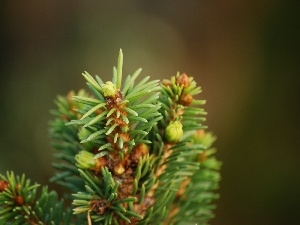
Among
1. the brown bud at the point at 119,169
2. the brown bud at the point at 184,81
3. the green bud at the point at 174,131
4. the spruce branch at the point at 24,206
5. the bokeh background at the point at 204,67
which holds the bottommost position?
the spruce branch at the point at 24,206

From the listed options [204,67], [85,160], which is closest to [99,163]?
[85,160]

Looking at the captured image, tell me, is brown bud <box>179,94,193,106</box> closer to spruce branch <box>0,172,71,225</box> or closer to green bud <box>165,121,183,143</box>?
green bud <box>165,121,183,143</box>

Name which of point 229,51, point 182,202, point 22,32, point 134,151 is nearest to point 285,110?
point 229,51

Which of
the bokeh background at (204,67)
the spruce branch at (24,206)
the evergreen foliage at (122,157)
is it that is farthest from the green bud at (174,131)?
the bokeh background at (204,67)

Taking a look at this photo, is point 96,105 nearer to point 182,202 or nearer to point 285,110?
point 182,202

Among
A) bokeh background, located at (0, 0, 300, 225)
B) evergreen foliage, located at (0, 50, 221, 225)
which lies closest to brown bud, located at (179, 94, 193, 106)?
evergreen foliage, located at (0, 50, 221, 225)

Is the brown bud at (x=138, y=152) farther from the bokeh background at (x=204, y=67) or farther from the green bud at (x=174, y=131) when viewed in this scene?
the bokeh background at (x=204, y=67)
